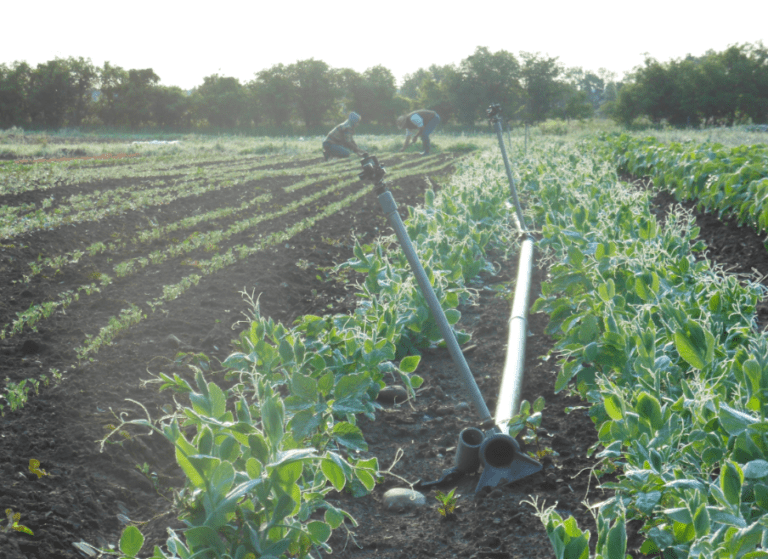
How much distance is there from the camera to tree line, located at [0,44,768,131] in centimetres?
4291

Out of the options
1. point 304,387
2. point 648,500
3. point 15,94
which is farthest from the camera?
point 15,94

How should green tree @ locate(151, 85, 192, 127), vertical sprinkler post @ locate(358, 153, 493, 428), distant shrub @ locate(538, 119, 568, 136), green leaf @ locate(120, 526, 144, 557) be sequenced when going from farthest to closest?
green tree @ locate(151, 85, 192, 127)
distant shrub @ locate(538, 119, 568, 136)
vertical sprinkler post @ locate(358, 153, 493, 428)
green leaf @ locate(120, 526, 144, 557)

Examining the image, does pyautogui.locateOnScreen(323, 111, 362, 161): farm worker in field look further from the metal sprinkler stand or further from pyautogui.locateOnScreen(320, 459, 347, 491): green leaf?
pyautogui.locateOnScreen(320, 459, 347, 491): green leaf

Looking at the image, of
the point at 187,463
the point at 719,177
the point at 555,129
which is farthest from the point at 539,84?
the point at 187,463

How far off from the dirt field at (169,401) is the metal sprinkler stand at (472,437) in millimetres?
64

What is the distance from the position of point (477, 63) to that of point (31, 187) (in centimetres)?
5375

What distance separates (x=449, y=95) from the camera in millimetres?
52000

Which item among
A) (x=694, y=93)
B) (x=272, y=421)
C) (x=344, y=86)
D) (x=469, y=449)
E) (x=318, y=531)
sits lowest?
(x=469, y=449)

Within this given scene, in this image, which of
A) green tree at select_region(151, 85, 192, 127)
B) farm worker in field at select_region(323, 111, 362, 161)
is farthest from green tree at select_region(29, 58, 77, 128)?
farm worker in field at select_region(323, 111, 362, 161)

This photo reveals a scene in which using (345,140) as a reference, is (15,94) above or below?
above

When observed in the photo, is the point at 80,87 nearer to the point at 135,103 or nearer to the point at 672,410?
the point at 135,103

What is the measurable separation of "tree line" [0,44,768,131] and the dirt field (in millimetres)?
34915

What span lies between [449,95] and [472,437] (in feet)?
174

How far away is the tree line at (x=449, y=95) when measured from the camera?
141 ft
